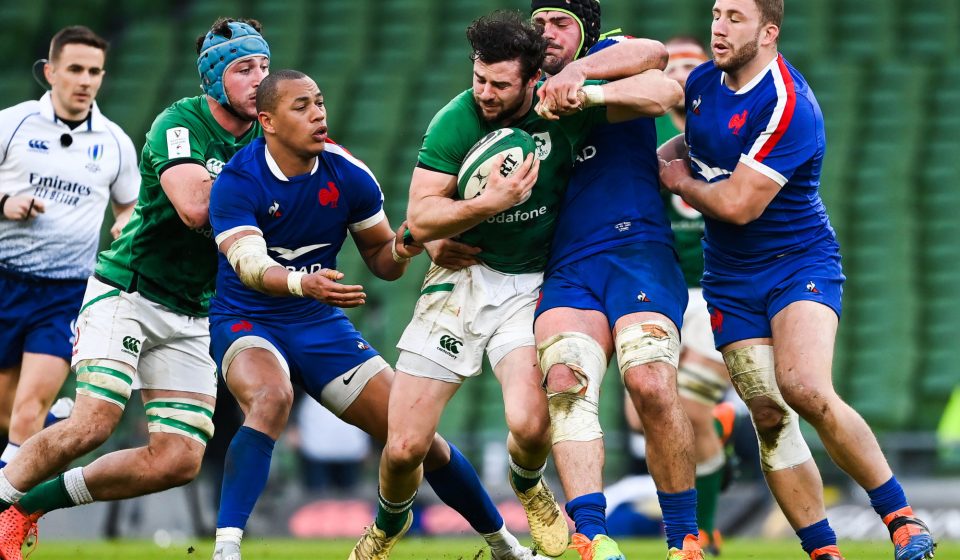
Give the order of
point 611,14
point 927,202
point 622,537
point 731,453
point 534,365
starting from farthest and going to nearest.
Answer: point 611,14 < point 927,202 < point 622,537 < point 731,453 < point 534,365

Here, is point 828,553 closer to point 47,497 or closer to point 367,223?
point 367,223

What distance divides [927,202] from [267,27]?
9087 millimetres

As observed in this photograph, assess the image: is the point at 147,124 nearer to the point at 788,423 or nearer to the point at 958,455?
the point at 958,455

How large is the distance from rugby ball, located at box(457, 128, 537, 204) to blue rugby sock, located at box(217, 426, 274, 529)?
149cm

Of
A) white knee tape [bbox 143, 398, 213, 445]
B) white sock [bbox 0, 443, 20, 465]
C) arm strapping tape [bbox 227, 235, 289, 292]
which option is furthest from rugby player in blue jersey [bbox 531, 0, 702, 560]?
white sock [bbox 0, 443, 20, 465]

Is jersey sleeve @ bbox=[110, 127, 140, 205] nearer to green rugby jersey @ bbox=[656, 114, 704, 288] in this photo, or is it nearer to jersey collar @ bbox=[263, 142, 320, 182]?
jersey collar @ bbox=[263, 142, 320, 182]

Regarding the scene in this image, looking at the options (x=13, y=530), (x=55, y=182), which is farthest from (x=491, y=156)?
(x=55, y=182)

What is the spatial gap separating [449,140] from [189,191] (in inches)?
53.0

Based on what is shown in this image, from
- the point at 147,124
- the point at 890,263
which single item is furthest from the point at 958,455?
the point at 147,124

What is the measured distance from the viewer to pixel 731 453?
9.03 metres

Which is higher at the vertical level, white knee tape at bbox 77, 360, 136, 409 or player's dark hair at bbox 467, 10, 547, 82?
player's dark hair at bbox 467, 10, 547, 82

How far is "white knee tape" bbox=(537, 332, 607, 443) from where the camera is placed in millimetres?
5988

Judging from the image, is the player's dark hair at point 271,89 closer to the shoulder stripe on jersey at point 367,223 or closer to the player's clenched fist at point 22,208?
the shoulder stripe on jersey at point 367,223

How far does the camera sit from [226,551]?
6.30 m
